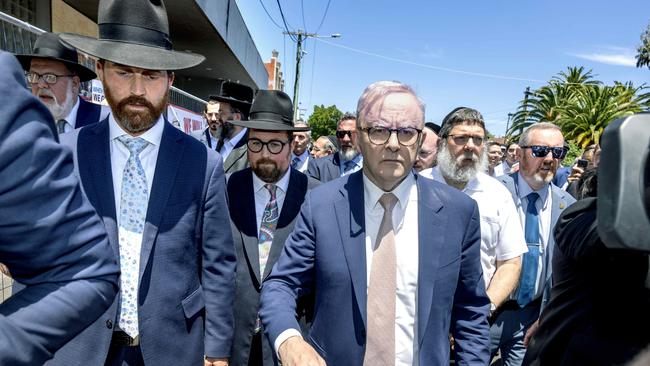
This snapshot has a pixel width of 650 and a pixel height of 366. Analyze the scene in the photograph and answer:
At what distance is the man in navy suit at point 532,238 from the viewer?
11.3 ft

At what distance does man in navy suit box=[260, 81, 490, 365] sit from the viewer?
189 centimetres

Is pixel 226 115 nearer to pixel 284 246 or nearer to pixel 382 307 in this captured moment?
pixel 284 246

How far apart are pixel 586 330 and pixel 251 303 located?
74.1 inches

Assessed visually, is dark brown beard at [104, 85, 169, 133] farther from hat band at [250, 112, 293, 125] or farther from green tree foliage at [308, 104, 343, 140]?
green tree foliage at [308, 104, 343, 140]

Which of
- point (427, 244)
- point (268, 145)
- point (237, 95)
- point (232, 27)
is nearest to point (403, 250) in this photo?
point (427, 244)

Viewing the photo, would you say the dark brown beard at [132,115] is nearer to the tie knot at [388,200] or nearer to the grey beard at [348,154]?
the tie knot at [388,200]

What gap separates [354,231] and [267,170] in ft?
4.39

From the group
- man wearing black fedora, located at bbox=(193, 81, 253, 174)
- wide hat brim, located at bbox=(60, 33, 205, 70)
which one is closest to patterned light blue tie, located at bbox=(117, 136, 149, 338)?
wide hat brim, located at bbox=(60, 33, 205, 70)

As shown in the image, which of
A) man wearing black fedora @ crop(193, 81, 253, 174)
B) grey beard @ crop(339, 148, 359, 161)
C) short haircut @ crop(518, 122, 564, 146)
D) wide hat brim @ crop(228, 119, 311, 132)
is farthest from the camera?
grey beard @ crop(339, 148, 359, 161)

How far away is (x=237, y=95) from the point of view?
245 inches

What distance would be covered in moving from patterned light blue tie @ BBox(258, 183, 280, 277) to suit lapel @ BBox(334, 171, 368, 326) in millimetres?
1047

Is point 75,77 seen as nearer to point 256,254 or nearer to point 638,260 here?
point 256,254

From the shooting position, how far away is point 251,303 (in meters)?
2.83

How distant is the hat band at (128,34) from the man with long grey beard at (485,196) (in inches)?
91.3
